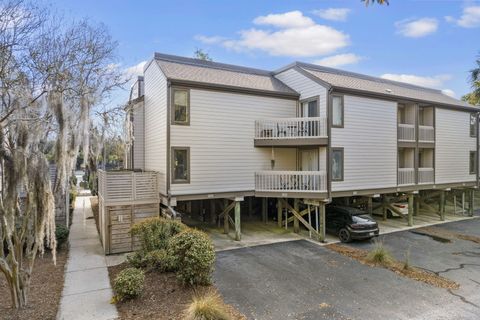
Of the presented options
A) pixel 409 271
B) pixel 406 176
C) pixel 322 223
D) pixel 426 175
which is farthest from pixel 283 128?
pixel 426 175

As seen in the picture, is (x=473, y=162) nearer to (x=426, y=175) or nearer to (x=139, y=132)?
(x=426, y=175)

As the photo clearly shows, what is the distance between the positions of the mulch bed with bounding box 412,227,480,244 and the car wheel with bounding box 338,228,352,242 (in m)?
5.20

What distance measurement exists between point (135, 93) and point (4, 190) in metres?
14.7

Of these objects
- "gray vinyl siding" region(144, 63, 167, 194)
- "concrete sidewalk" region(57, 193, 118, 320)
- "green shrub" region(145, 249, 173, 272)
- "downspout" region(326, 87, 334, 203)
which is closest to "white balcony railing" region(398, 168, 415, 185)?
"downspout" region(326, 87, 334, 203)

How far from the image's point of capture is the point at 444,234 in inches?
630

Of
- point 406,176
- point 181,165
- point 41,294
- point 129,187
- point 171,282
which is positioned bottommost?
point 41,294

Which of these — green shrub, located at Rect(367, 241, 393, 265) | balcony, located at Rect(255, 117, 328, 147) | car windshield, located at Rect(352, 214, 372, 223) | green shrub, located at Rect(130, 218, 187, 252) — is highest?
balcony, located at Rect(255, 117, 328, 147)

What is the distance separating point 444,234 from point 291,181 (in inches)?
369

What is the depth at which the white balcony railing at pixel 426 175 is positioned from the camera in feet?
57.9

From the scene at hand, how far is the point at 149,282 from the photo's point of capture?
8.30 m

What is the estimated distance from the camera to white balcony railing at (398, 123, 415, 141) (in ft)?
54.5

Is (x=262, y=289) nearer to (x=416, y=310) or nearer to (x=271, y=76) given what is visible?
(x=416, y=310)

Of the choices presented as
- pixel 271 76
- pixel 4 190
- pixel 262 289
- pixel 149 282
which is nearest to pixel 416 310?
pixel 262 289

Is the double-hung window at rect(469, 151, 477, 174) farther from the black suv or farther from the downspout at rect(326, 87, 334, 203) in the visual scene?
the downspout at rect(326, 87, 334, 203)
